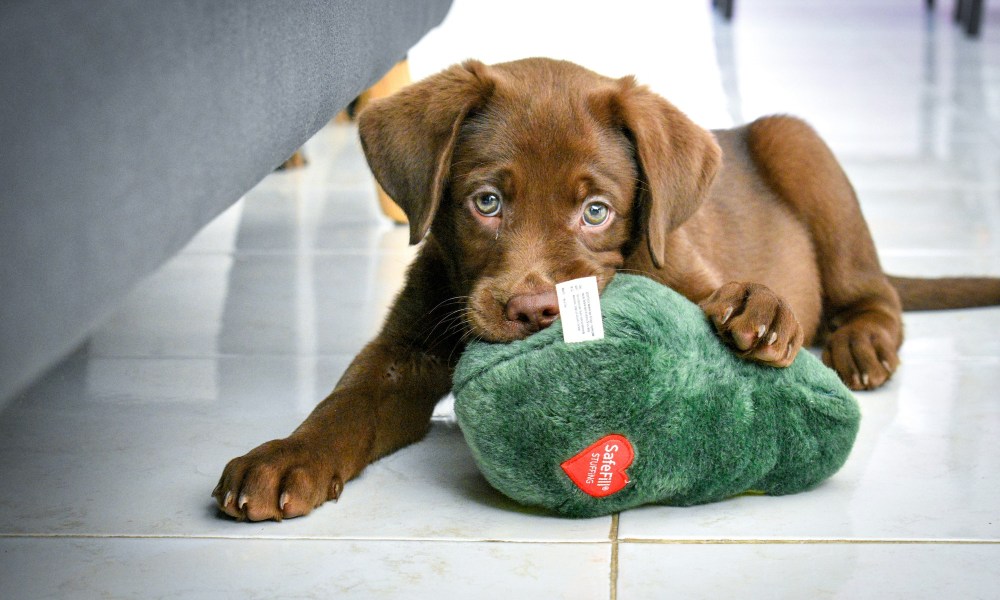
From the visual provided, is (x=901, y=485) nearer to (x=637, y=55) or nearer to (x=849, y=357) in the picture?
(x=849, y=357)

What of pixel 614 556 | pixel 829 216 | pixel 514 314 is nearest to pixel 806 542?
pixel 614 556

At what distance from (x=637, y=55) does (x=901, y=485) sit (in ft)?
22.2

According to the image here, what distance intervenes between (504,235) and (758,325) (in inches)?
22.5

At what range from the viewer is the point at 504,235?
2.39 metres

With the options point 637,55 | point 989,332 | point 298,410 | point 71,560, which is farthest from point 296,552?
point 637,55

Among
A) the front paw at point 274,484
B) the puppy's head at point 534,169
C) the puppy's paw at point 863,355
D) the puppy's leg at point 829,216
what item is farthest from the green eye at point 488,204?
the puppy's leg at point 829,216

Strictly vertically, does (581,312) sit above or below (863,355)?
above

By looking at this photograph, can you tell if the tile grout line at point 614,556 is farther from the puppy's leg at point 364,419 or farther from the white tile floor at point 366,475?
the puppy's leg at point 364,419

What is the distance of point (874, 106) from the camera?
7258 mm

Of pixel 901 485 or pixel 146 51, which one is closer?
pixel 146 51

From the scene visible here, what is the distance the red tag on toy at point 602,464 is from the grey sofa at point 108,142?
0.74 metres

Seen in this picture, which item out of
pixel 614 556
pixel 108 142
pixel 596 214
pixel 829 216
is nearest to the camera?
pixel 108 142

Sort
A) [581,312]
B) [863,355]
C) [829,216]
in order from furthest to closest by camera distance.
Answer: [829,216]
[863,355]
[581,312]

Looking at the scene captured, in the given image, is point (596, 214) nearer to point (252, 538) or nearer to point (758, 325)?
point (758, 325)
